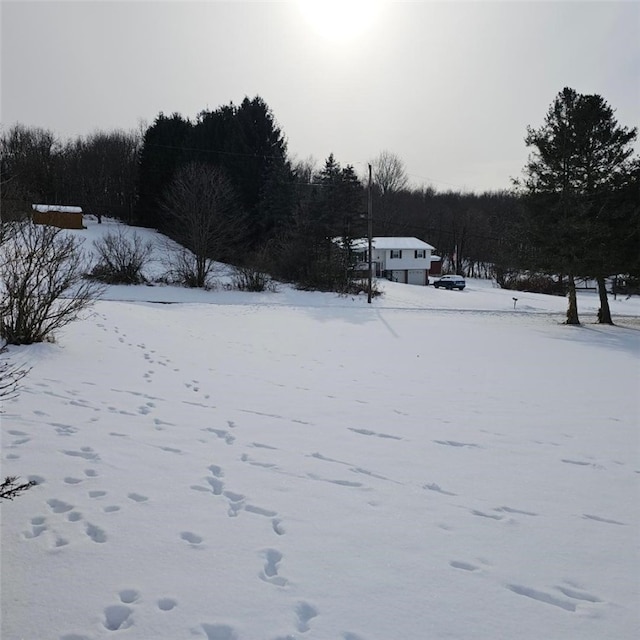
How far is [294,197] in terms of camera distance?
131 ft

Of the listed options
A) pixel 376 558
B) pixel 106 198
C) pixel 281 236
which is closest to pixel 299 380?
pixel 376 558

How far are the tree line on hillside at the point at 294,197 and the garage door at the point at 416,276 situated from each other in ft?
30.7

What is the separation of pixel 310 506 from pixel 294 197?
38006 mm

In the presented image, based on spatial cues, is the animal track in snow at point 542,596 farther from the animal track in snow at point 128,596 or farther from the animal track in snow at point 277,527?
the animal track in snow at point 128,596

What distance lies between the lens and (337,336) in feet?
51.2

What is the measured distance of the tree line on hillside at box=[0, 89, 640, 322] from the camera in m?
20.5

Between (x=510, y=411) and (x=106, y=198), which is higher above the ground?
(x=106, y=198)

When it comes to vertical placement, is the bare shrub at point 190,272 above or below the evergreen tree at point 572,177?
below

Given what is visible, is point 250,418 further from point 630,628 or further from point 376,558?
point 630,628

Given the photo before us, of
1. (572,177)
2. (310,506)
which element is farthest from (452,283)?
(310,506)

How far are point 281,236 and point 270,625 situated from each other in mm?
35438

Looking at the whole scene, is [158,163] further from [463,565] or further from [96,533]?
[463,565]

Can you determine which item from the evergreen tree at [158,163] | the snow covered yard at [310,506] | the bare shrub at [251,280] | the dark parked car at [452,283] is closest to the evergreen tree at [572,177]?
the snow covered yard at [310,506]

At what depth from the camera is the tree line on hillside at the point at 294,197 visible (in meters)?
20.5
